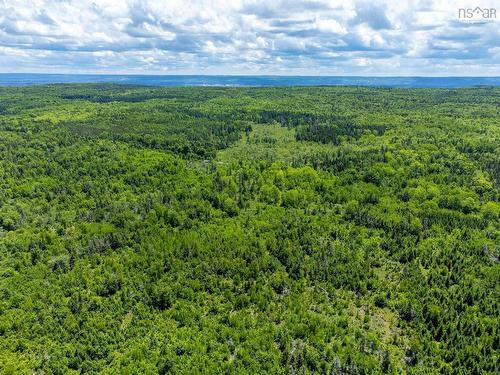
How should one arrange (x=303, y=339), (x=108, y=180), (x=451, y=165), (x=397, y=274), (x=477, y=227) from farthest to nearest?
(x=451, y=165), (x=108, y=180), (x=477, y=227), (x=397, y=274), (x=303, y=339)

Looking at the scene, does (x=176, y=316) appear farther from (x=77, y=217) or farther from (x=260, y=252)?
(x=77, y=217)

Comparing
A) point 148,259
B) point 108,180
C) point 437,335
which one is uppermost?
point 108,180

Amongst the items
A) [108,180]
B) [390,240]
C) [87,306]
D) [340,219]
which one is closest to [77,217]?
[108,180]

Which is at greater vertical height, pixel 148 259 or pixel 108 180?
pixel 108 180

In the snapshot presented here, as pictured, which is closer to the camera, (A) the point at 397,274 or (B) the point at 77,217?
(A) the point at 397,274

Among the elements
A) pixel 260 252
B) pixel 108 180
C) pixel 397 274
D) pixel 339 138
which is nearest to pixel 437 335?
pixel 397 274

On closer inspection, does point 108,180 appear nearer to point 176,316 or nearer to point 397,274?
point 176,316

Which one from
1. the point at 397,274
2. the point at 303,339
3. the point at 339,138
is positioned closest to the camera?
the point at 303,339
